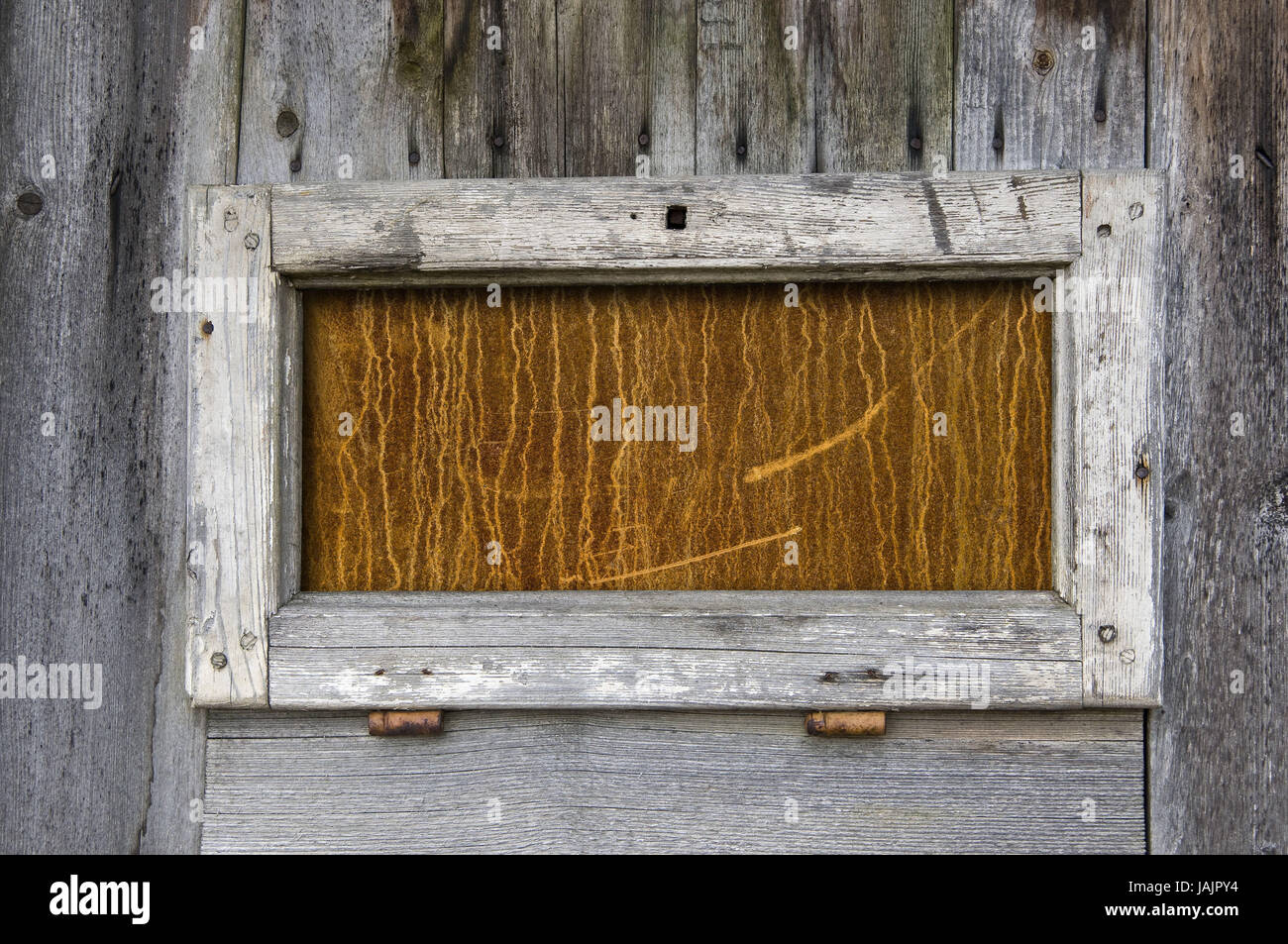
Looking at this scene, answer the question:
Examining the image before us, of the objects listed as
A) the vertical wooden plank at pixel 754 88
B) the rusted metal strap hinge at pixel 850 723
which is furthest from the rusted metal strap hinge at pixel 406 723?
the vertical wooden plank at pixel 754 88

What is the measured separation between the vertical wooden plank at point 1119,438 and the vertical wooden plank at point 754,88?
424 mm

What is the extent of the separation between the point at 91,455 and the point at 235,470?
0.25 m

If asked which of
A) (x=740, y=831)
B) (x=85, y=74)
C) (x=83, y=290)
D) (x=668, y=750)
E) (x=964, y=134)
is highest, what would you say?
(x=85, y=74)

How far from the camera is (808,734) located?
1.27m

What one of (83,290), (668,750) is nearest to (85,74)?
(83,290)

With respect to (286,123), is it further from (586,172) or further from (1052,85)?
(1052,85)

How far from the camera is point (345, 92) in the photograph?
1294mm

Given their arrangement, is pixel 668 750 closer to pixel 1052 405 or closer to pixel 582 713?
pixel 582 713

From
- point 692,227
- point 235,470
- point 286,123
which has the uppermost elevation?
point 286,123

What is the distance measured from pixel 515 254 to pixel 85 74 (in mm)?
718

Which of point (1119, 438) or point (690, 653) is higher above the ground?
point (1119, 438)

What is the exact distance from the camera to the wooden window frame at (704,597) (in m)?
1.22

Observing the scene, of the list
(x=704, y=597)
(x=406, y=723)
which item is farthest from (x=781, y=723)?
(x=406, y=723)

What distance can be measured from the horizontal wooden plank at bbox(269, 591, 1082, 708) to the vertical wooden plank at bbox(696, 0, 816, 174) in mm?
646
